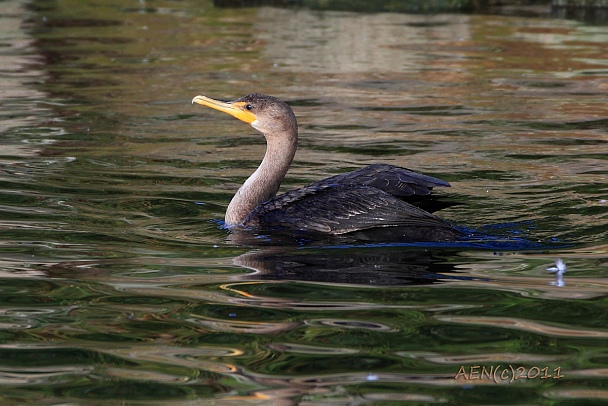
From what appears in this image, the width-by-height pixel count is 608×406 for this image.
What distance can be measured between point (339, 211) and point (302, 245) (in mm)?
341

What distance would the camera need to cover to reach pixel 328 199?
7.00m

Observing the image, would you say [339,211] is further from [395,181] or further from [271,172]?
[271,172]

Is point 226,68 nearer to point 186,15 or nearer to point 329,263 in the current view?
point 186,15

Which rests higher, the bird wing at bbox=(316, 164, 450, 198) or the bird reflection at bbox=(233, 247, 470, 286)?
the bird wing at bbox=(316, 164, 450, 198)

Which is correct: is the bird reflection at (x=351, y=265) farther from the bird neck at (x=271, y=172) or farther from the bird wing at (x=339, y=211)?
the bird neck at (x=271, y=172)

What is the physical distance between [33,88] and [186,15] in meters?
8.29

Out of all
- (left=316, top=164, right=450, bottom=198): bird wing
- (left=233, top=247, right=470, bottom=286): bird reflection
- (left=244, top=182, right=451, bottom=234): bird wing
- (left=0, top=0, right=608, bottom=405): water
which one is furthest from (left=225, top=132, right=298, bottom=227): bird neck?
(left=233, top=247, right=470, bottom=286): bird reflection

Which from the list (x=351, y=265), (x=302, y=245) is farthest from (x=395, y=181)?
(x=351, y=265)

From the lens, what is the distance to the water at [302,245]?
4480mm

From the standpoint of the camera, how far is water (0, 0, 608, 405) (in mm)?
4480

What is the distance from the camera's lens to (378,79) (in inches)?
578

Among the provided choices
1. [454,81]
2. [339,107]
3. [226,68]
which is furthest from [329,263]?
[226,68]

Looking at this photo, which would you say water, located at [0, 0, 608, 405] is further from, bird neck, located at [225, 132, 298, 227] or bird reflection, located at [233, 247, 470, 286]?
bird neck, located at [225, 132, 298, 227]

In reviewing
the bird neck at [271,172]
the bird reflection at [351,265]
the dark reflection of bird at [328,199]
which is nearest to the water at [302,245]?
the bird reflection at [351,265]
